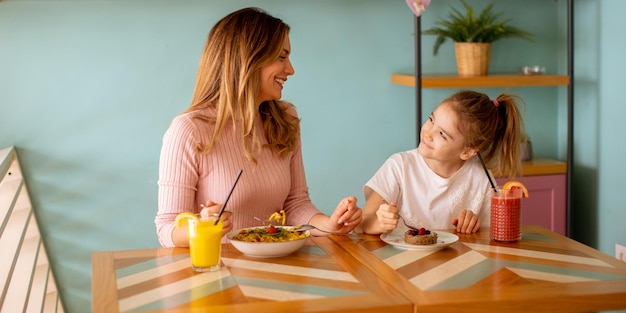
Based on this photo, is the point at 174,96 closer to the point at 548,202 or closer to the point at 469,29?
the point at 469,29

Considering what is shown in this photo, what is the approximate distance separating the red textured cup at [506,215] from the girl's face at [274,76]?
26.8 inches

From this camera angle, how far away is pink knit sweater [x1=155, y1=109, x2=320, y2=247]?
2.23 meters

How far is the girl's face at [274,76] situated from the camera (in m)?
2.37

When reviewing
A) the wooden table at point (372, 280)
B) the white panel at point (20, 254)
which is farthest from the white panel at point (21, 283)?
the wooden table at point (372, 280)

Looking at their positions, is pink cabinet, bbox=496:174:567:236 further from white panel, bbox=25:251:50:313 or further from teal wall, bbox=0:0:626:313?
white panel, bbox=25:251:50:313

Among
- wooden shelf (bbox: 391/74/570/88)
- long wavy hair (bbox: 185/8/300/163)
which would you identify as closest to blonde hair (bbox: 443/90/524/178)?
long wavy hair (bbox: 185/8/300/163)

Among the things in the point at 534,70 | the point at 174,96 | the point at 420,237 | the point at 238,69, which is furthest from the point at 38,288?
the point at 534,70

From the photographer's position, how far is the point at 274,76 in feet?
7.82

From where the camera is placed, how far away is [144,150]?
347 centimetres

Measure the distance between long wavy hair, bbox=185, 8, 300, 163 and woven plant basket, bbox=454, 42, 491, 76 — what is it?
134 centimetres

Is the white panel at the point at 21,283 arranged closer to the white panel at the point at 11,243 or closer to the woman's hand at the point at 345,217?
the white panel at the point at 11,243

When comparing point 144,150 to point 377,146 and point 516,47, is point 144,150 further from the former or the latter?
point 516,47

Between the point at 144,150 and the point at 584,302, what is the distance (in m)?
2.19

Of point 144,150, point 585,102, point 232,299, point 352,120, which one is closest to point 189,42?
point 144,150
